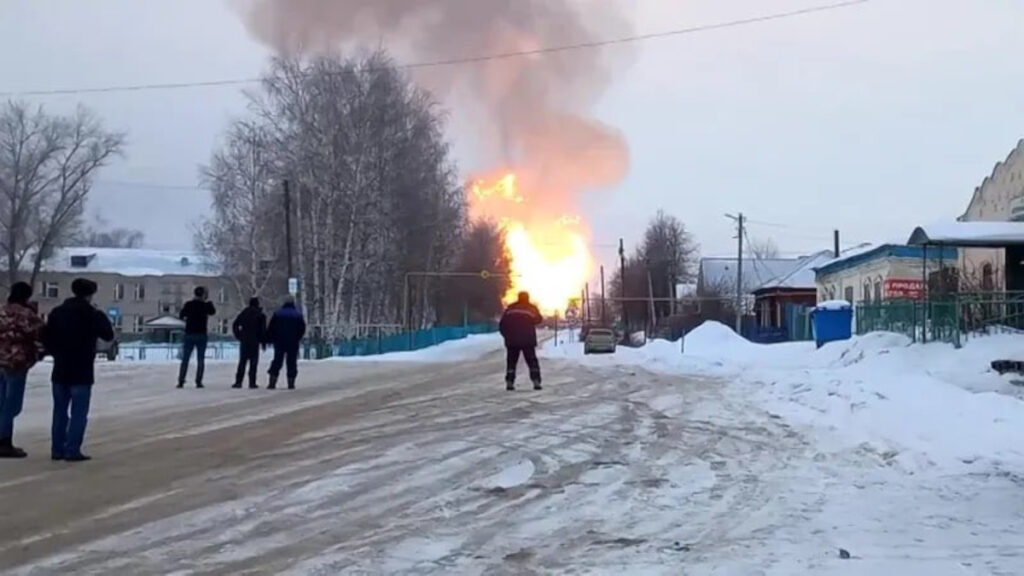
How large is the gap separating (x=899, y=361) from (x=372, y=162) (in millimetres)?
32067

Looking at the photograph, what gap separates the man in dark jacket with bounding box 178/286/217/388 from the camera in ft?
60.7

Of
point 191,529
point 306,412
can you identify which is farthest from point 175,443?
point 191,529

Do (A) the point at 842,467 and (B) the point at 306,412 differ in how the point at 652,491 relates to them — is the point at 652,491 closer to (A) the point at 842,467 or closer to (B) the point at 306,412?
(A) the point at 842,467

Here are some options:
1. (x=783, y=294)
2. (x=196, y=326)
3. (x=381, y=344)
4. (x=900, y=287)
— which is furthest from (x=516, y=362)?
(x=783, y=294)

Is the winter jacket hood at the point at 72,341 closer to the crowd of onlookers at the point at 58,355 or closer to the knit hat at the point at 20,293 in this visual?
the crowd of onlookers at the point at 58,355

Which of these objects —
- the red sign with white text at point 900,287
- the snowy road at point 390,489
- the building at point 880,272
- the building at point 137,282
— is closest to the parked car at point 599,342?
the building at point 880,272

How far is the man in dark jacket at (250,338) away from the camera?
1950 centimetres

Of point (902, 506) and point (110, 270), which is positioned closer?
point (902, 506)

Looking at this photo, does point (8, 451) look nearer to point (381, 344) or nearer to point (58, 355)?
point (58, 355)

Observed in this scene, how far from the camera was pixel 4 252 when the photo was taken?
68.9 metres

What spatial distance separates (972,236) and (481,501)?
71.2ft

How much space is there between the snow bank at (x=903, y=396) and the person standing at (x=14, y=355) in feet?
26.1

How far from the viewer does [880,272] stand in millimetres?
45812

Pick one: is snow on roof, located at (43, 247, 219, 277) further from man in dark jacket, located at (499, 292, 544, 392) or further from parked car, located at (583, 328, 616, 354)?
man in dark jacket, located at (499, 292, 544, 392)
